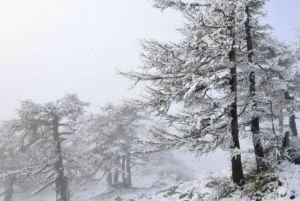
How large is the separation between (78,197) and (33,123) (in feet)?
41.5

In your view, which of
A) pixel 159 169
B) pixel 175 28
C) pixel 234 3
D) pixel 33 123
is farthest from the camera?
A: pixel 159 169

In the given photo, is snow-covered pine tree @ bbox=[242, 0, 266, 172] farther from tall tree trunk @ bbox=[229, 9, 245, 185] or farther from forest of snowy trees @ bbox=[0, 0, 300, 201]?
tall tree trunk @ bbox=[229, 9, 245, 185]

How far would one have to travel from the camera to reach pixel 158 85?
11.3m

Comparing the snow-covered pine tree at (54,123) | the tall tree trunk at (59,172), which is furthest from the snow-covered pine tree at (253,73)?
the tall tree trunk at (59,172)

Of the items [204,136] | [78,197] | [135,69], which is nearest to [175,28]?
[135,69]

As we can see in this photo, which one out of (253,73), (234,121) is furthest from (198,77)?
(253,73)

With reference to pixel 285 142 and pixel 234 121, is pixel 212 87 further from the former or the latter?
pixel 285 142

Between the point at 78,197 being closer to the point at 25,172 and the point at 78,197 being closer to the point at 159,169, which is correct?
the point at 25,172

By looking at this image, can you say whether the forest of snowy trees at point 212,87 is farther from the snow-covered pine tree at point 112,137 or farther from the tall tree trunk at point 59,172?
the snow-covered pine tree at point 112,137

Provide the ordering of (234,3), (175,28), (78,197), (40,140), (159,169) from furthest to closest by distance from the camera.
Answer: (159,169) < (78,197) < (40,140) < (175,28) < (234,3)

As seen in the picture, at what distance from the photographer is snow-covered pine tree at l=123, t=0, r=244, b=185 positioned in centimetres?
993

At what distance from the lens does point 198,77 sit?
9680 mm

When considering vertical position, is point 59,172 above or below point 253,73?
below

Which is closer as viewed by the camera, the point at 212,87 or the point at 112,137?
the point at 212,87
